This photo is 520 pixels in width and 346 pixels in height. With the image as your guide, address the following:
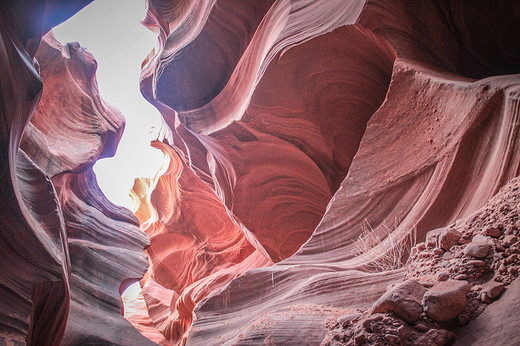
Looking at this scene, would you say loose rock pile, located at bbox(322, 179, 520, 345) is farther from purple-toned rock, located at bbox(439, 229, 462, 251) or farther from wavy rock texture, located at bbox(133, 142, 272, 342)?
wavy rock texture, located at bbox(133, 142, 272, 342)

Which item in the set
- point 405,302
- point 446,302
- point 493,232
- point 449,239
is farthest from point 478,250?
point 405,302

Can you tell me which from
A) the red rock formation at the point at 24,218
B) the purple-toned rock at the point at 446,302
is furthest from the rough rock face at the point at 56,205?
the purple-toned rock at the point at 446,302

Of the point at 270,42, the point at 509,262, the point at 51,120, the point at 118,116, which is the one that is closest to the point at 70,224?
the point at 51,120

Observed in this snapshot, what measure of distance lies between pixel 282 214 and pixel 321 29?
4090 mm

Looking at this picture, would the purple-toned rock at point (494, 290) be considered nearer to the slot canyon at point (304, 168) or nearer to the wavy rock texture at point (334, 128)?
the slot canyon at point (304, 168)

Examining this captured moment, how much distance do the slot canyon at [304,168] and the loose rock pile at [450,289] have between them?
0.01m

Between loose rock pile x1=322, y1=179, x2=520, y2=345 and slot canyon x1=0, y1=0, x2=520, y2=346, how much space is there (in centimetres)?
1

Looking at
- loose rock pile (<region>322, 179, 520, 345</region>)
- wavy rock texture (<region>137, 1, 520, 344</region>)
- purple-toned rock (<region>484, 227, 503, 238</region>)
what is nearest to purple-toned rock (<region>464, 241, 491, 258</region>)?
loose rock pile (<region>322, 179, 520, 345</region>)

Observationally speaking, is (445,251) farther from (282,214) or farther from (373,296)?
(282,214)

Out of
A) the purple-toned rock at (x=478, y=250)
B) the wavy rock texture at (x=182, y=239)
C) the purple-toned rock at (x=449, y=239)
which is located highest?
the wavy rock texture at (x=182, y=239)

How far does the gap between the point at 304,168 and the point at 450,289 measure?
216 inches

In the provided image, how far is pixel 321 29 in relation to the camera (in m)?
5.76

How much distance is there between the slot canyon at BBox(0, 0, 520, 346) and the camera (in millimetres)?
2861

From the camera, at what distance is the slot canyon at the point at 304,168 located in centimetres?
286
